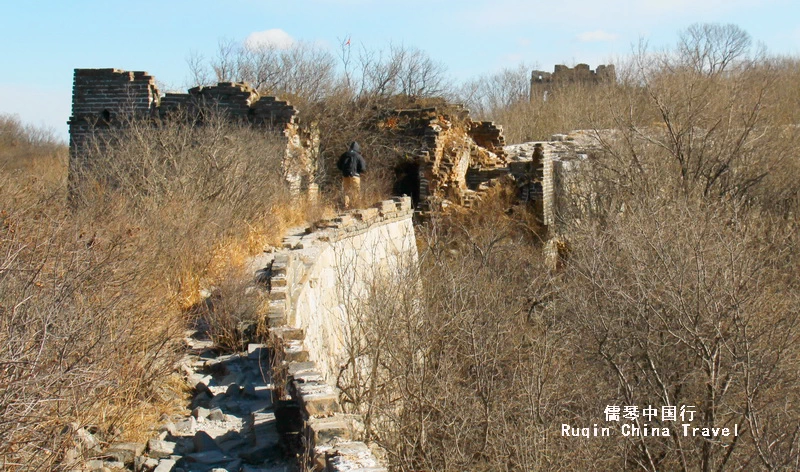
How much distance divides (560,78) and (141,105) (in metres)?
22.4

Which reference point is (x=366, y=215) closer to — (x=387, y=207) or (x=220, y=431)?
(x=387, y=207)

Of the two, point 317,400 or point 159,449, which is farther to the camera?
point 159,449

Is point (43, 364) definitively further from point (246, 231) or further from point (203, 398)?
point (246, 231)

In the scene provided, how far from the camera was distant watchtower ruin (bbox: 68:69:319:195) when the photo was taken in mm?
14750

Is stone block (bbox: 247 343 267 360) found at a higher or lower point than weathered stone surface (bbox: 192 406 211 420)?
higher

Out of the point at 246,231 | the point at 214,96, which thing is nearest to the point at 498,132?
Answer: the point at 214,96

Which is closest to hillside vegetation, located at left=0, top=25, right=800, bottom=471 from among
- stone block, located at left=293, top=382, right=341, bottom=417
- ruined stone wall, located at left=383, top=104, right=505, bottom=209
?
stone block, located at left=293, top=382, right=341, bottom=417

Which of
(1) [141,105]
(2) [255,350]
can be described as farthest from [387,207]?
(2) [255,350]

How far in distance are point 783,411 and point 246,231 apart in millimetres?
6376

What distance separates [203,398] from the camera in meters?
5.67

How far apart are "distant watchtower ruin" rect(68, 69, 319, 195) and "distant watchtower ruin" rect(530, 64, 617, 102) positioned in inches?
671

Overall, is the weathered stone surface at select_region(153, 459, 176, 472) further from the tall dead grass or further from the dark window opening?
the dark window opening

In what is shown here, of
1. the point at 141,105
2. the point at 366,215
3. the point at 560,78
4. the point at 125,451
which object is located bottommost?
the point at 125,451

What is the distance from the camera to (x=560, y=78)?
110 feet
